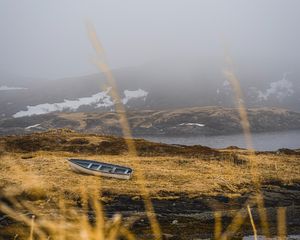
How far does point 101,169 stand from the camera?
3791cm

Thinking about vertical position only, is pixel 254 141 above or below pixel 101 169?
above

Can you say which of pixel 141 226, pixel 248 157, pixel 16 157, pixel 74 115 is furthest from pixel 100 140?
pixel 74 115

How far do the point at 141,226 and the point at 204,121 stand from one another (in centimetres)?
14115

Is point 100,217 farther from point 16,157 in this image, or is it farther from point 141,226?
point 16,157

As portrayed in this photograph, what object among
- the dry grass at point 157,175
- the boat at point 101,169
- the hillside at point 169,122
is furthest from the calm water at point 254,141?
the boat at point 101,169

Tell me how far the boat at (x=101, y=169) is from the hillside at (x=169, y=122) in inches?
4413

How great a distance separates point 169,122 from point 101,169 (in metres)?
129

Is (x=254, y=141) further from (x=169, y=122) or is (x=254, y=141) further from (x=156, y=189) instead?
(x=156, y=189)

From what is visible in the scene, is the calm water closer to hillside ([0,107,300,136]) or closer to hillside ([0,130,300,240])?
hillside ([0,107,300,136])

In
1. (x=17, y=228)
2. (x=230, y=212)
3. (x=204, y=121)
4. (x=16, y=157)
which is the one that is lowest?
(x=17, y=228)

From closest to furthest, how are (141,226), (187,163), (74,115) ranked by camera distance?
(141,226) → (187,163) → (74,115)

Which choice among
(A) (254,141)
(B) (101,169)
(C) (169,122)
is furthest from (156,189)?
(C) (169,122)

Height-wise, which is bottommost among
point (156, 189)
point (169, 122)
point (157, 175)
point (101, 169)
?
point (156, 189)

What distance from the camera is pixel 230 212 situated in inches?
1214
